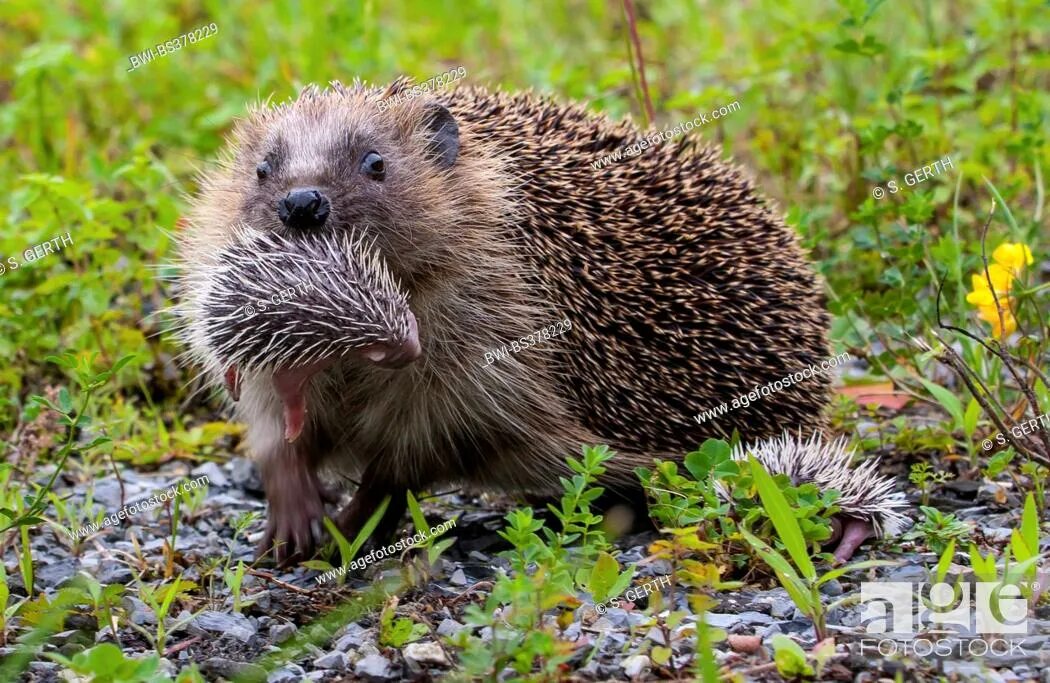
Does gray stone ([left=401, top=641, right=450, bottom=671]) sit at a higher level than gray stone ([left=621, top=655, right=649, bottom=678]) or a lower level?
higher

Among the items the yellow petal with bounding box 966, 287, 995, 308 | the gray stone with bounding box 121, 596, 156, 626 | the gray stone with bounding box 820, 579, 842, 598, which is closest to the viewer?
the gray stone with bounding box 121, 596, 156, 626

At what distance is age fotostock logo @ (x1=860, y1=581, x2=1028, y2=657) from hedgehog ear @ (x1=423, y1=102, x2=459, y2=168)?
286 cm

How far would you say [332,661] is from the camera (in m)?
4.57

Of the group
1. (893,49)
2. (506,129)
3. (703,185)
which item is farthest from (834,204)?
(506,129)

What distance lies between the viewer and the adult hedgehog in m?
6.02

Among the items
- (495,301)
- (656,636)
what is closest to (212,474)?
(495,301)

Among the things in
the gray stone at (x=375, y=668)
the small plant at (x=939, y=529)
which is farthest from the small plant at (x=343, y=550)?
the small plant at (x=939, y=529)

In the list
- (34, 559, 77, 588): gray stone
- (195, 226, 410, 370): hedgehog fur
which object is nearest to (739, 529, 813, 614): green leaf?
(195, 226, 410, 370): hedgehog fur

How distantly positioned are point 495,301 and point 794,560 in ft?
6.63

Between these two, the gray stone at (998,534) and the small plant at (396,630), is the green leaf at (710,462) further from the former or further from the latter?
the small plant at (396,630)

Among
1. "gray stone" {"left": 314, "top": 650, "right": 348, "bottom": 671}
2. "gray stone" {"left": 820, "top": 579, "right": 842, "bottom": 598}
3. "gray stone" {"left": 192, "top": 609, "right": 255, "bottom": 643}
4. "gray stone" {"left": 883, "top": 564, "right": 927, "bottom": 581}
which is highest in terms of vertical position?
"gray stone" {"left": 192, "top": 609, "right": 255, "bottom": 643}

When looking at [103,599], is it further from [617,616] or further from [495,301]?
[495,301]

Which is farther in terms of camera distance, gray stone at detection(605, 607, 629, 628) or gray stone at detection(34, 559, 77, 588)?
gray stone at detection(34, 559, 77, 588)

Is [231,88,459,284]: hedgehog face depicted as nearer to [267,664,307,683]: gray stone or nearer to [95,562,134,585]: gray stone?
[95,562,134,585]: gray stone
